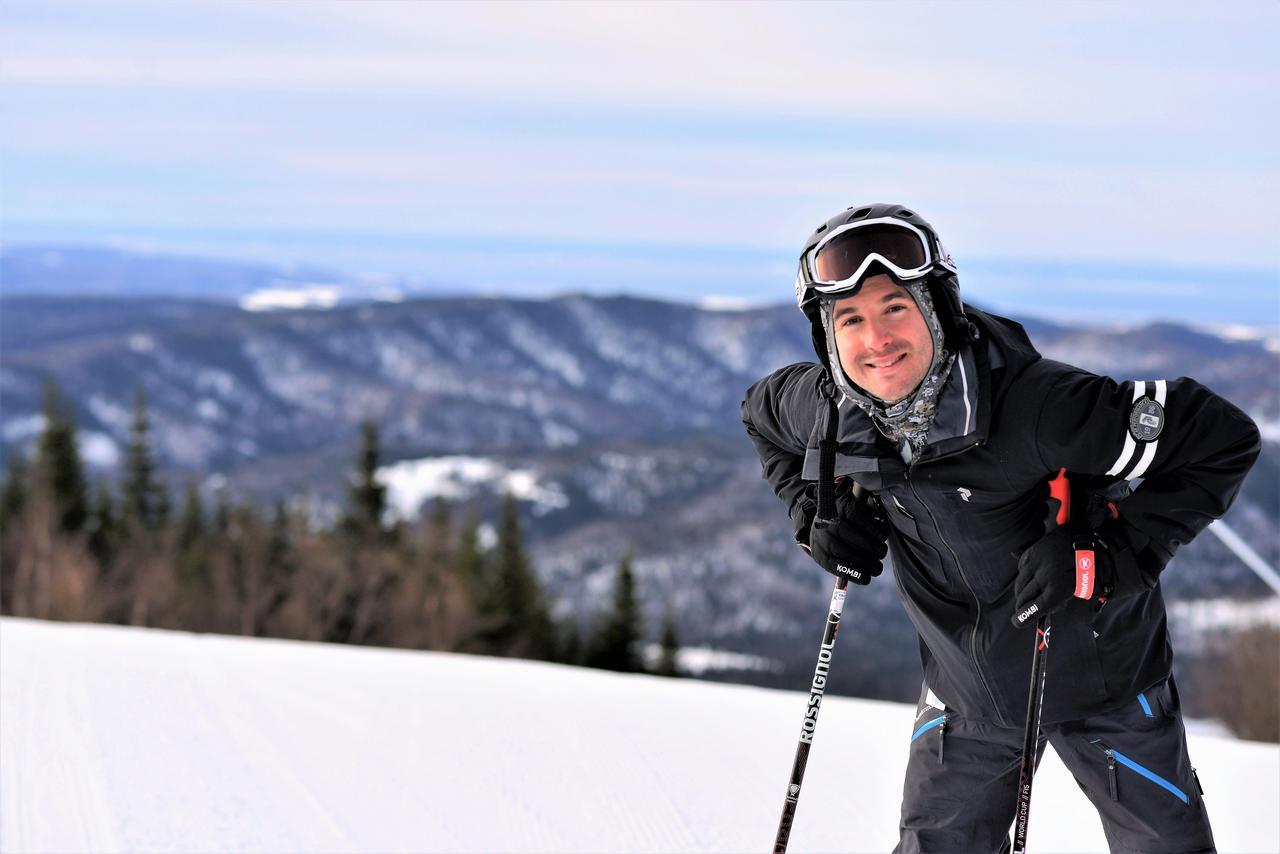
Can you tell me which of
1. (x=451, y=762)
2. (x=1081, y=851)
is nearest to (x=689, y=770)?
(x=451, y=762)

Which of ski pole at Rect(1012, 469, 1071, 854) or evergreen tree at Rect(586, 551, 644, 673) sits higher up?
ski pole at Rect(1012, 469, 1071, 854)

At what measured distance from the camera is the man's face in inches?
112

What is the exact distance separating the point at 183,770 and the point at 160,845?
0.71m

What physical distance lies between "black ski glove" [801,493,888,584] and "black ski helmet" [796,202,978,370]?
0.37 m

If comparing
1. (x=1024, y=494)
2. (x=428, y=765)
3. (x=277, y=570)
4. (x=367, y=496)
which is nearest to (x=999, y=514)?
(x=1024, y=494)

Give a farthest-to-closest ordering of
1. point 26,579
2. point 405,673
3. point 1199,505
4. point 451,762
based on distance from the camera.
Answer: point 26,579 → point 405,673 → point 451,762 → point 1199,505

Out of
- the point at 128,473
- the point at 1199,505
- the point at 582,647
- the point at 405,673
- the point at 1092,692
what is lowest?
the point at 582,647

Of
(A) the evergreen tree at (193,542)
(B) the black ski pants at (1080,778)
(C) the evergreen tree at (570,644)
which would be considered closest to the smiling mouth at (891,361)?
(B) the black ski pants at (1080,778)

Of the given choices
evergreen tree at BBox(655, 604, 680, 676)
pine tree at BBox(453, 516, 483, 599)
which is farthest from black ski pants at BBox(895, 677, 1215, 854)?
pine tree at BBox(453, 516, 483, 599)

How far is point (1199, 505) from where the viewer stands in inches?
108

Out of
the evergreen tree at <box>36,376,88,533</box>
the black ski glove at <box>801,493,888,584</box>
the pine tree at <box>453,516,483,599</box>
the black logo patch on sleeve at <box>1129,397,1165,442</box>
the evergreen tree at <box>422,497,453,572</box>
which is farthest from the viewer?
the evergreen tree at <box>422,497,453,572</box>

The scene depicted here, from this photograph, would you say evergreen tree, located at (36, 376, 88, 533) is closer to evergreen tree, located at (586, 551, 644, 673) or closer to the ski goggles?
evergreen tree, located at (586, 551, 644, 673)

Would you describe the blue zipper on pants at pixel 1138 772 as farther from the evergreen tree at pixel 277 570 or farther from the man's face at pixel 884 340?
the evergreen tree at pixel 277 570

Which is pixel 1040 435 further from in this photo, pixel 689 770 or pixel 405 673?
pixel 405 673
